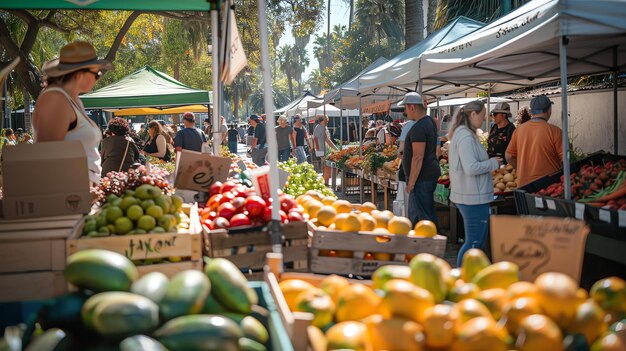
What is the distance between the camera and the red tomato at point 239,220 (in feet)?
11.7

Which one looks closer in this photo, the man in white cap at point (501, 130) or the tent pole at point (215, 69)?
the tent pole at point (215, 69)

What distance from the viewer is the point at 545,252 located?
2.61m

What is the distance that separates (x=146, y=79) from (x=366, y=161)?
6.16 metres

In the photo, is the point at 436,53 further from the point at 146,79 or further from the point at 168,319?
the point at 146,79

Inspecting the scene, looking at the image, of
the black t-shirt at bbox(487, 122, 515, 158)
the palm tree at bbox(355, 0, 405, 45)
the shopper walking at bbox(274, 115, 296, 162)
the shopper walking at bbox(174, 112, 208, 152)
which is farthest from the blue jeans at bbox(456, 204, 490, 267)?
the palm tree at bbox(355, 0, 405, 45)

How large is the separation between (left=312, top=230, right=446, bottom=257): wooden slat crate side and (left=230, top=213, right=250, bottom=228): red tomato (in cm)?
44

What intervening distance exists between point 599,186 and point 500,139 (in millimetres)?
3331

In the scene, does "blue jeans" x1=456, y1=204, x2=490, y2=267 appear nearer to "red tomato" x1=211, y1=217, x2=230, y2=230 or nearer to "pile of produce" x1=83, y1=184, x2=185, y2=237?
"red tomato" x1=211, y1=217, x2=230, y2=230

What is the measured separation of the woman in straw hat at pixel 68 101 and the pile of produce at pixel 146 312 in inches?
85.5

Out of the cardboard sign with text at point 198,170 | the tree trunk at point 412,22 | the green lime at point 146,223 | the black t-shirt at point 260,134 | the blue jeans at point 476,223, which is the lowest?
the blue jeans at point 476,223

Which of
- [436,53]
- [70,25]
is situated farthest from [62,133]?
[70,25]

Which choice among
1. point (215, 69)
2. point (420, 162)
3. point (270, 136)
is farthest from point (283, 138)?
point (270, 136)

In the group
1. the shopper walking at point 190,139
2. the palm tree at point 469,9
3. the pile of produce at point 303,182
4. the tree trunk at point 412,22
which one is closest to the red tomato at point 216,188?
the pile of produce at point 303,182

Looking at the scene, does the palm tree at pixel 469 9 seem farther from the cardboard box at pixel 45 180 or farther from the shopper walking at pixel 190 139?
the cardboard box at pixel 45 180
